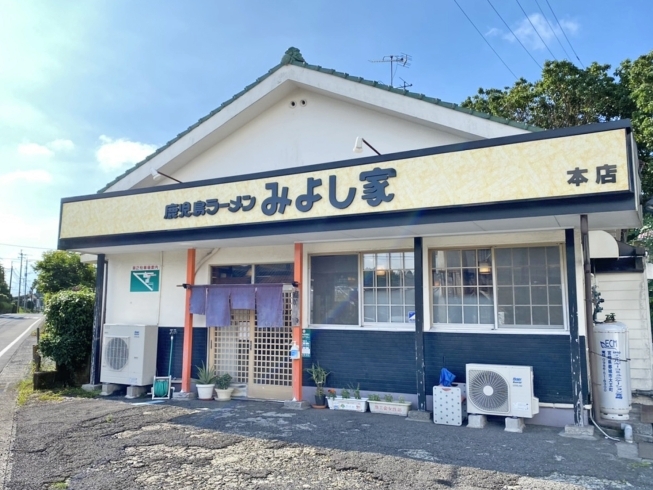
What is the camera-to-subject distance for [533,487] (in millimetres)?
5113

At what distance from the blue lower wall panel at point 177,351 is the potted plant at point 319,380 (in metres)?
2.64

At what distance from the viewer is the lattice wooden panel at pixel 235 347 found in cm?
1027

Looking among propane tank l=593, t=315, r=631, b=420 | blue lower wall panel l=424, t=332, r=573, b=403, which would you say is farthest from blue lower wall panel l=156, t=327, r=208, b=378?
propane tank l=593, t=315, r=631, b=420

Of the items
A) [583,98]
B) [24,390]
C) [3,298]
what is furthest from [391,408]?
[3,298]

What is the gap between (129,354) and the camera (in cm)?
1064

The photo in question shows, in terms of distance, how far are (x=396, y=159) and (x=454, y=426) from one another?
4.30m

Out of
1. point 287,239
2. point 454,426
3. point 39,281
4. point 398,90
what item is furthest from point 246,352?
point 39,281

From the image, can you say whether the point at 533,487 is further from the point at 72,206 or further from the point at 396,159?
the point at 72,206

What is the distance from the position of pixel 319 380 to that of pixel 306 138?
15.9 feet

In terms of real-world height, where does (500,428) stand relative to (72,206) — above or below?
below

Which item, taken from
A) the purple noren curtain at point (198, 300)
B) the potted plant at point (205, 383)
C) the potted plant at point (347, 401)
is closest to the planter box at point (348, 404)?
the potted plant at point (347, 401)

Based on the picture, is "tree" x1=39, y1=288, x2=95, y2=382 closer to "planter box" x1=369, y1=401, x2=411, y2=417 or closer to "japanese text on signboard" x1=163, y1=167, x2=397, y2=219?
"japanese text on signboard" x1=163, y1=167, x2=397, y2=219

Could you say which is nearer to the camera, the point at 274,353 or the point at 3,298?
the point at 274,353

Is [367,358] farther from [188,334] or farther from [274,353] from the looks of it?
[188,334]
